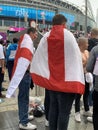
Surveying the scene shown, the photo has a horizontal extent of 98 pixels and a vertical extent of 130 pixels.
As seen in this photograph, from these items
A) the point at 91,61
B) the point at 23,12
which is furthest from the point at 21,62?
the point at 23,12

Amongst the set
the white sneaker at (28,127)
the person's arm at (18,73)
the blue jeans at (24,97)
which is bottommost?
the white sneaker at (28,127)

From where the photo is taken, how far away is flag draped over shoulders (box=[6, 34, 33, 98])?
537 centimetres

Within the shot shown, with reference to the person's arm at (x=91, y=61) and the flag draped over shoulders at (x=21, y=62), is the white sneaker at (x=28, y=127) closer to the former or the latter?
the flag draped over shoulders at (x=21, y=62)

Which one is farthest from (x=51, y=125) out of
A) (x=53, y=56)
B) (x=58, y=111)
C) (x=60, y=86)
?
(x=53, y=56)

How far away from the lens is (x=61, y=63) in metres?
4.28

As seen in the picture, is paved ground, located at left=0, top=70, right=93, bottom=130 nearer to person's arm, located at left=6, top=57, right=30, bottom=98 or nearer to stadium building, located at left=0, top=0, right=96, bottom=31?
person's arm, located at left=6, top=57, right=30, bottom=98

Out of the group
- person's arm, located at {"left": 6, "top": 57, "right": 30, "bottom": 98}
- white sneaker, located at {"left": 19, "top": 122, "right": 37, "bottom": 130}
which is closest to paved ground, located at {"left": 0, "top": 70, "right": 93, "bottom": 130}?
white sneaker, located at {"left": 19, "top": 122, "right": 37, "bottom": 130}

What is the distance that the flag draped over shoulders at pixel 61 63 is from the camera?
4234mm

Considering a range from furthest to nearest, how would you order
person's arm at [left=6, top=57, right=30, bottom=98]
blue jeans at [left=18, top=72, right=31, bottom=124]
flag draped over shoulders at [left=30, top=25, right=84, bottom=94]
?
blue jeans at [left=18, top=72, right=31, bottom=124] < person's arm at [left=6, top=57, right=30, bottom=98] < flag draped over shoulders at [left=30, top=25, right=84, bottom=94]

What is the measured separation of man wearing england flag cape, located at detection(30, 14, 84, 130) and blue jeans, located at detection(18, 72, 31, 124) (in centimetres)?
107

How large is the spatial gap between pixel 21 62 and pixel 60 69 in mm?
1277

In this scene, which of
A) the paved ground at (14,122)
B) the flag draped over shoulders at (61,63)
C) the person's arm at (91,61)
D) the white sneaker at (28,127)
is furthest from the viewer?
the paved ground at (14,122)

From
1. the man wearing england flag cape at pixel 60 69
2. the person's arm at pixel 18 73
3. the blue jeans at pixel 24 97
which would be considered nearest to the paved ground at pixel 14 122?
the blue jeans at pixel 24 97

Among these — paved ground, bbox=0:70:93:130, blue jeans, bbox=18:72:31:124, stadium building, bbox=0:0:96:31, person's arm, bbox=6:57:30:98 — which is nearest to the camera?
person's arm, bbox=6:57:30:98
